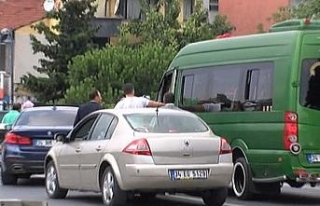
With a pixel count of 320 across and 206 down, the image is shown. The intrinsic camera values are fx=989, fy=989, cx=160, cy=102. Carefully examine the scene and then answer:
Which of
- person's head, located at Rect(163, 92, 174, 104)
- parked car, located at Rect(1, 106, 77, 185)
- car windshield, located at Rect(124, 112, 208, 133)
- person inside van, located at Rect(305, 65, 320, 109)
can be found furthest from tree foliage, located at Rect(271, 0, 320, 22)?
car windshield, located at Rect(124, 112, 208, 133)

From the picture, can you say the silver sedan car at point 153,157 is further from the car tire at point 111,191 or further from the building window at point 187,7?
the building window at point 187,7

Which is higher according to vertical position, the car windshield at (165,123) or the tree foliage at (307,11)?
the tree foliage at (307,11)

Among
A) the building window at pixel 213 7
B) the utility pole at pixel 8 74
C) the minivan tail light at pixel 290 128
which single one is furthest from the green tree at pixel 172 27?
the minivan tail light at pixel 290 128

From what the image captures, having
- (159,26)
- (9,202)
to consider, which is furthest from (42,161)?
→ (159,26)

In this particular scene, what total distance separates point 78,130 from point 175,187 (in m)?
2.71

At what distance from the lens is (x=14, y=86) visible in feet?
165

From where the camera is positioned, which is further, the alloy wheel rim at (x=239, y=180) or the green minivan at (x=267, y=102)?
the alloy wheel rim at (x=239, y=180)

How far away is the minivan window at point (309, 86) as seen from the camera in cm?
1535

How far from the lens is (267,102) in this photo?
52.0 ft

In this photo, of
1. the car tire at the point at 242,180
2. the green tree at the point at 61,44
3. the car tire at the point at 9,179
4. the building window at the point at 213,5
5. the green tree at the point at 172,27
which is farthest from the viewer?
the building window at the point at 213,5

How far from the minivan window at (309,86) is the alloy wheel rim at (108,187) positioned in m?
3.29

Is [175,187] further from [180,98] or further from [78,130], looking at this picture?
[180,98]

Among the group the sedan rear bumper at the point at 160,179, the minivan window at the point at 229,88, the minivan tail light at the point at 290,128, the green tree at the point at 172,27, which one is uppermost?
the green tree at the point at 172,27

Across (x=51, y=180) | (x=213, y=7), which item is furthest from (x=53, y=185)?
(x=213, y=7)
